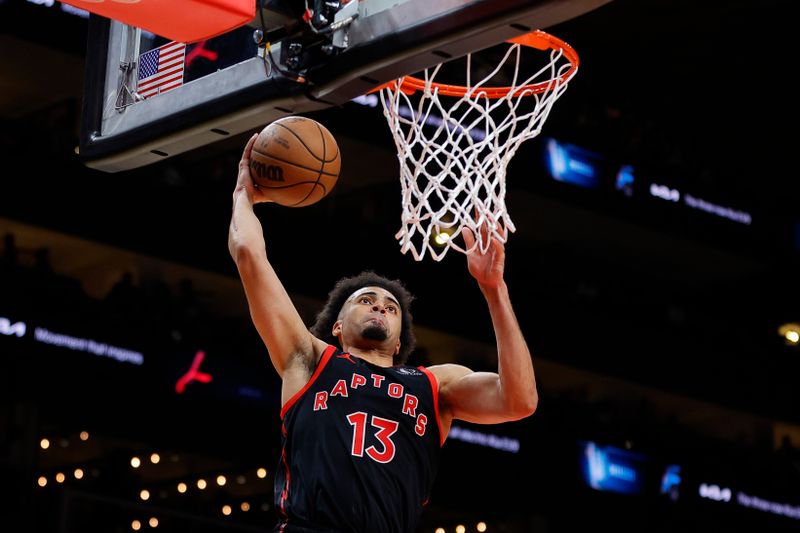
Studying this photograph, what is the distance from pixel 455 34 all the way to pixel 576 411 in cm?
1100

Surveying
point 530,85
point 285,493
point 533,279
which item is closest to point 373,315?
point 285,493

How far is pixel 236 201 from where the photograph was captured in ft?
13.9

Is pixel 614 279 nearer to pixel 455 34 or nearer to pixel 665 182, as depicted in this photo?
pixel 665 182

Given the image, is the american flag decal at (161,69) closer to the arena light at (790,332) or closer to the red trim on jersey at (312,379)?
the red trim on jersey at (312,379)

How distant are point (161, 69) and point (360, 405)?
4.05ft

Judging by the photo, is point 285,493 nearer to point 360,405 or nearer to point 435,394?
point 360,405

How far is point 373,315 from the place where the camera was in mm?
4527

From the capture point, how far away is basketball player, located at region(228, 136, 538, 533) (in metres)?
3.99

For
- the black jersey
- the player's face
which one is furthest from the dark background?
the black jersey

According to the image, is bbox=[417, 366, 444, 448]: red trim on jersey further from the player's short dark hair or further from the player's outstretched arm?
the player's short dark hair

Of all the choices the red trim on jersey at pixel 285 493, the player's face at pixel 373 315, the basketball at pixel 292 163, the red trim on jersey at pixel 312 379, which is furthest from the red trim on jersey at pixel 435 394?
the basketball at pixel 292 163

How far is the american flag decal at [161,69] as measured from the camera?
Answer: 4191 millimetres

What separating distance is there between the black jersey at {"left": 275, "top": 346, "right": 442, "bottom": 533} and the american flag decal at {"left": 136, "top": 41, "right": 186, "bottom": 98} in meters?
0.99

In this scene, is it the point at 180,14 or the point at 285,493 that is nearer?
the point at 180,14
